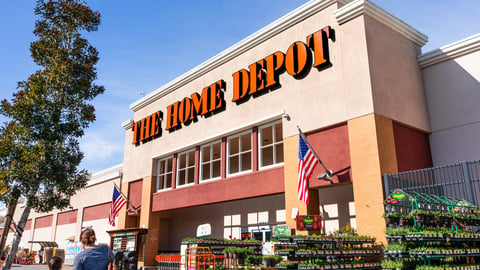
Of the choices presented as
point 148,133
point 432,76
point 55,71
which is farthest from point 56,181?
point 432,76

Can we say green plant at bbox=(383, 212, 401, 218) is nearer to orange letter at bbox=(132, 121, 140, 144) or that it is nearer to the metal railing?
the metal railing

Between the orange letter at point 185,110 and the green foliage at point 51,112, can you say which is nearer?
the green foliage at point 51,112

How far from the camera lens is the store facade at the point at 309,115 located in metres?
16.2

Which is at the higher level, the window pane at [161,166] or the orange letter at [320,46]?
the orange letter at [320,46]

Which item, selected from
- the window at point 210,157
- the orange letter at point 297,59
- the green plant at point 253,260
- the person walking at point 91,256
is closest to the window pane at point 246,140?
Answer: the window at point 210,157

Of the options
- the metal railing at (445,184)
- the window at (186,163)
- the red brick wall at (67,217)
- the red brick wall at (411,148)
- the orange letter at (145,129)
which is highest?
the orange letter at (145,129)

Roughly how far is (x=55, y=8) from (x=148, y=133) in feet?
48.0

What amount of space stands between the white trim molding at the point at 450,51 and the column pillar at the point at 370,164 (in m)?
4.93

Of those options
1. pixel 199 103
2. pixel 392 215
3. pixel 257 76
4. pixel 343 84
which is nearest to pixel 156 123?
pixel 199 103

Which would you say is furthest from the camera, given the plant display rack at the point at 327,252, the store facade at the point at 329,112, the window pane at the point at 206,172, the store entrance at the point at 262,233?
the window pane at the point at 206,172

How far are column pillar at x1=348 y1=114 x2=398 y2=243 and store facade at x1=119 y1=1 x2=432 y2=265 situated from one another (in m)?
A: 0.04

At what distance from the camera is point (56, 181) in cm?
1452

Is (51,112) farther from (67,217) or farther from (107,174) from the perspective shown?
(67,217)

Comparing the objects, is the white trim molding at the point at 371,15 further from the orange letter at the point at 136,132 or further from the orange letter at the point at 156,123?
the orange letter at the point at 136,132
